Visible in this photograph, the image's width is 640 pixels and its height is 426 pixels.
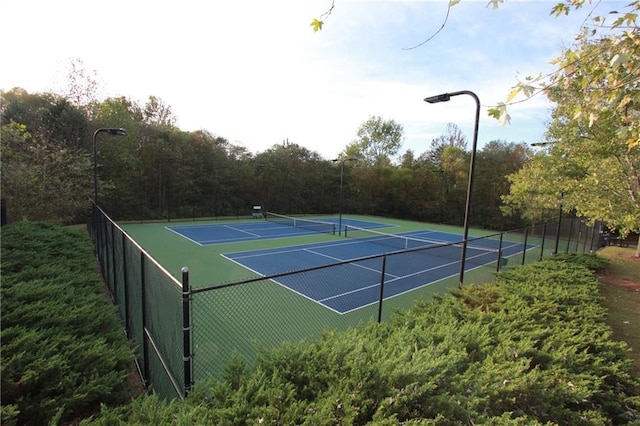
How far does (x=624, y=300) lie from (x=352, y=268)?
8.00m

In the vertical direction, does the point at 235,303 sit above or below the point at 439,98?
below

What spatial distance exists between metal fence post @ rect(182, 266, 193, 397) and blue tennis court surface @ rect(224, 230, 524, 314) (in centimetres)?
437

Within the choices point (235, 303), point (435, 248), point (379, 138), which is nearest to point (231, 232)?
point (235, 303)

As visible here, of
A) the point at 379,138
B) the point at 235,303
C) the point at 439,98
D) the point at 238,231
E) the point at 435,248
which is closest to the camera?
the point at 439,98

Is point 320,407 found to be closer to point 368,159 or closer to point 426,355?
point 426,355

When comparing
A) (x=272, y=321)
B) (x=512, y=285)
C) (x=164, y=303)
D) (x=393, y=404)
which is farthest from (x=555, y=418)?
(x=272, y=321)

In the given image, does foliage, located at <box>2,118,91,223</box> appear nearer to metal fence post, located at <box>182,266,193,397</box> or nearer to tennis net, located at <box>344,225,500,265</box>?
metal fence post, located at <box>182,266,193,397</box>

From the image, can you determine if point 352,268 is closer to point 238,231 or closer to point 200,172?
point 238,231

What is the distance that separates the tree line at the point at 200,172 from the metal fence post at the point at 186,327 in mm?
12813

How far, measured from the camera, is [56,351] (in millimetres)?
3186

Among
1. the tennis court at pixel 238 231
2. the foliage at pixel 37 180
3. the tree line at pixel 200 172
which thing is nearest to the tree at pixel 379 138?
the tree line at pixel 200 172

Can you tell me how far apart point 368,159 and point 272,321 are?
41589 millimetres

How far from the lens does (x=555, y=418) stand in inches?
123

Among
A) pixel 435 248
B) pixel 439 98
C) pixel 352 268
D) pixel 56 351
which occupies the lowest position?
pixel 352 268
